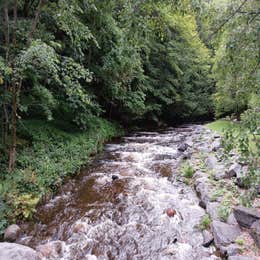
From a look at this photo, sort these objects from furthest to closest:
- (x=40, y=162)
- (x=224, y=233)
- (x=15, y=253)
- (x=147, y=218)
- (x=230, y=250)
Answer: (x=40, y=162) → (x=147, y=218) → (x=224, y=233) → (x=230, y=250) → (x=15, y=253)

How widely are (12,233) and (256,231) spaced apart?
3943mm

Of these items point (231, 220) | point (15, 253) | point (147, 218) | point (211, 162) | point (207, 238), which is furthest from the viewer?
point (211, 162)

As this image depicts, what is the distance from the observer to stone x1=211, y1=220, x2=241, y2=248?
11.8 feet

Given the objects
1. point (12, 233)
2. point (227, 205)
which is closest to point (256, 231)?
point (227, 205)

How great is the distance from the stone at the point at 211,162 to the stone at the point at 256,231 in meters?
2.99

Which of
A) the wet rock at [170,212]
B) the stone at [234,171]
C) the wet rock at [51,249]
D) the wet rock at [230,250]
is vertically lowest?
the wet rock at [51,249]

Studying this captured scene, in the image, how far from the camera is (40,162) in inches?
241

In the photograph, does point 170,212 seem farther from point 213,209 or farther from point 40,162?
point 40,162

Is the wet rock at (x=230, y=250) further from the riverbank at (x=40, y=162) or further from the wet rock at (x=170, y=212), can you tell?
the riverbank at (x=40, y=162)

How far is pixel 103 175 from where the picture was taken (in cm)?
701

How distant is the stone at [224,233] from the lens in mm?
3596

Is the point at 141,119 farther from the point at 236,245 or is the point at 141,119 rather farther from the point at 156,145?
the point at 236,245

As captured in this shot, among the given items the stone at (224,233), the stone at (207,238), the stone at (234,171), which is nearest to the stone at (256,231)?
the stone at (224,233)

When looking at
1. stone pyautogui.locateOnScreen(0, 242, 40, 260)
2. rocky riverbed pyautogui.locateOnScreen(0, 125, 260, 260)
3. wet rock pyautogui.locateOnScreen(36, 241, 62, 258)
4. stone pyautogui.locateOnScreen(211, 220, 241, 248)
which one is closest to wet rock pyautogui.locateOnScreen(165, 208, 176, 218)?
rocky riverbed pyautogui.locateOnScreen(0, 125, 260, 260)
